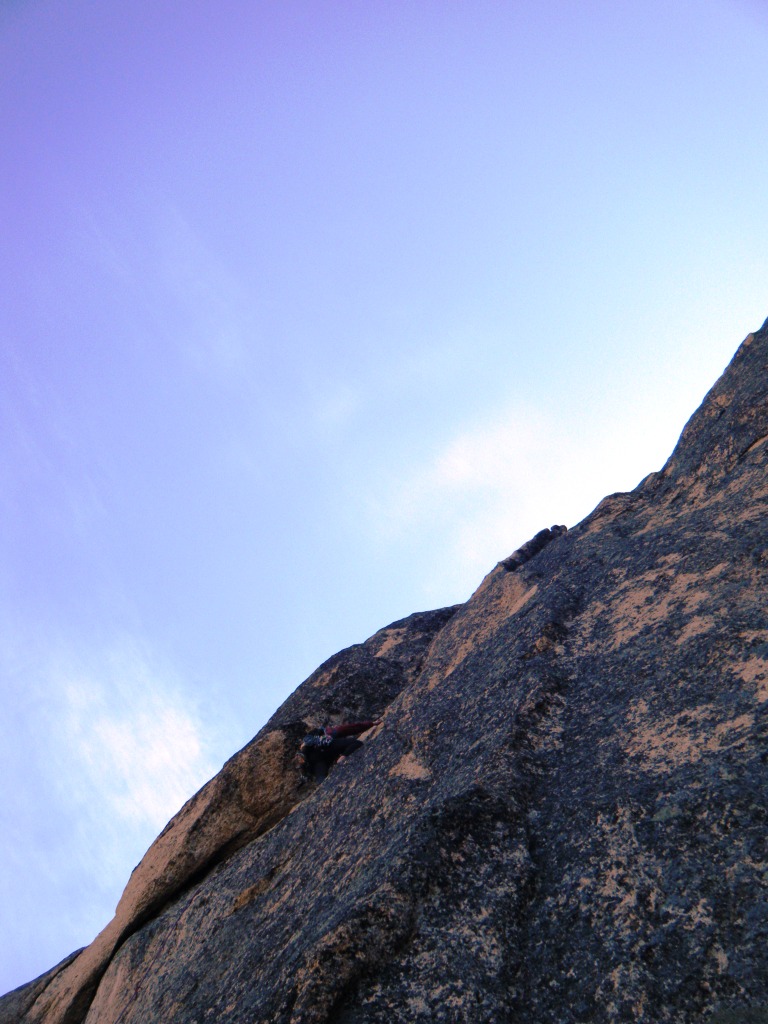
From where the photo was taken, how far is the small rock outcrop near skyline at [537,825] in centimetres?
550

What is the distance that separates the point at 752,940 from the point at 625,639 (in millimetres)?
3792

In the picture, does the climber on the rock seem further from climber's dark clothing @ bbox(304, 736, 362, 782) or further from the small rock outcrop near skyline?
the small rock outcrop near skyline

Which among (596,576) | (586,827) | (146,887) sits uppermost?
(146,887)

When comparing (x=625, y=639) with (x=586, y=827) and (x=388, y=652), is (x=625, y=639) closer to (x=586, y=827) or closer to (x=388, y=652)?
(x=586, y=827)

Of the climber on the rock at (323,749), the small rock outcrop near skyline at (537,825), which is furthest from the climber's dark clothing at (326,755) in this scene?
the small rock outcrop near skyline at (537,825)

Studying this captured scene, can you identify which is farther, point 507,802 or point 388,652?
point 388,652

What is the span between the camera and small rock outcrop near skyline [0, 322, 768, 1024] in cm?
550

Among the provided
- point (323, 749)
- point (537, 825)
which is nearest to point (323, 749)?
point (323, 749)

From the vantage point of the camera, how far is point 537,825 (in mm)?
6738

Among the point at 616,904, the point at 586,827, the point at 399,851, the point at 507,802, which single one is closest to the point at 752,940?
the point at 616,904

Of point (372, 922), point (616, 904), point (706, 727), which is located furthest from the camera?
point (706, 727)

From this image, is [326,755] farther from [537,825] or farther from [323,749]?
[537,825]

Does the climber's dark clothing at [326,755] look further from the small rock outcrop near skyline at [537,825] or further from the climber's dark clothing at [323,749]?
the small rock outcrop near skyline at [537,825]

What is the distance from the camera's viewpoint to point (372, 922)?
621 cm
